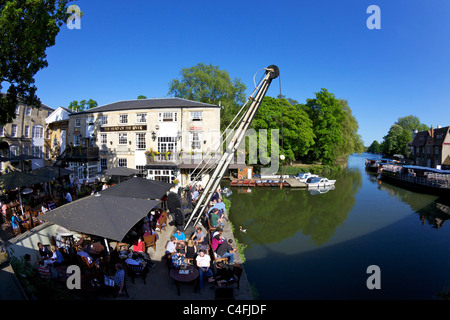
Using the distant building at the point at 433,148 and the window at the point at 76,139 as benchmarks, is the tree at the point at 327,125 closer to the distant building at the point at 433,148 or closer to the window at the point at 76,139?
the distant building at the point at 433,148

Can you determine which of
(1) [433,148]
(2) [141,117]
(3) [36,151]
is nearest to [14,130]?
(3) [36,151]

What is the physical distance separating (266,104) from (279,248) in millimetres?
29019

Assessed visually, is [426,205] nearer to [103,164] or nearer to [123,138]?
[123,138]

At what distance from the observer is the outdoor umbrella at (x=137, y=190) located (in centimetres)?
1111

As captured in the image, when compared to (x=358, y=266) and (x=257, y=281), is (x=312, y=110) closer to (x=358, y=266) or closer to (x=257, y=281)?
(x=358, y=266)

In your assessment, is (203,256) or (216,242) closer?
(203,256)

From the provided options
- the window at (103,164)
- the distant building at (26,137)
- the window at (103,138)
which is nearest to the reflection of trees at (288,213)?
the window at (103,164)

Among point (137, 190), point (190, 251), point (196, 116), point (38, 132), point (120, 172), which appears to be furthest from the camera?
point (38, 132)

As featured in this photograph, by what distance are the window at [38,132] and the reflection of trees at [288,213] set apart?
26.8 metres

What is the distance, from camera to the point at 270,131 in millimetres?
35438

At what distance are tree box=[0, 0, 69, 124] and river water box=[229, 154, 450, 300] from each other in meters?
14.0

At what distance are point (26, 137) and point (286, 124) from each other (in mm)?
36541

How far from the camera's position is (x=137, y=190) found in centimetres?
1143

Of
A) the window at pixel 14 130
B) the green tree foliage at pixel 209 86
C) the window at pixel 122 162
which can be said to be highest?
the green tree foliage at pixel 209 86
